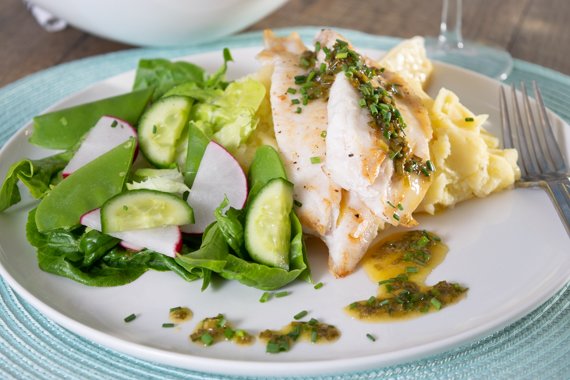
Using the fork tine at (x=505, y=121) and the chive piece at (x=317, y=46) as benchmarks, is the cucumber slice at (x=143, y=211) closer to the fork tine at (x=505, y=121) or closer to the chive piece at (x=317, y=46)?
the chive piece at (x=317, y=46)

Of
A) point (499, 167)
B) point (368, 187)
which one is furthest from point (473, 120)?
point (368, 187)

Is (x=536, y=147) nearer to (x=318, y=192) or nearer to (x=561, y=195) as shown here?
(x=561, y=195)

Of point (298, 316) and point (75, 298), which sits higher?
point (298, 316)

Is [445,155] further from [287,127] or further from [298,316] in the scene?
[298,316]

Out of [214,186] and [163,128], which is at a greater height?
[214,186]

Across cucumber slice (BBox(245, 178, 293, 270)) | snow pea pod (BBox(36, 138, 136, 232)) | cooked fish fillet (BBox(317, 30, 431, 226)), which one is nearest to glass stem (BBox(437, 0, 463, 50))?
cooked fish fillet (BBox(317, 30, 431, 226))

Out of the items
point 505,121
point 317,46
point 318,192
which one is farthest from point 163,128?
point 505,121
